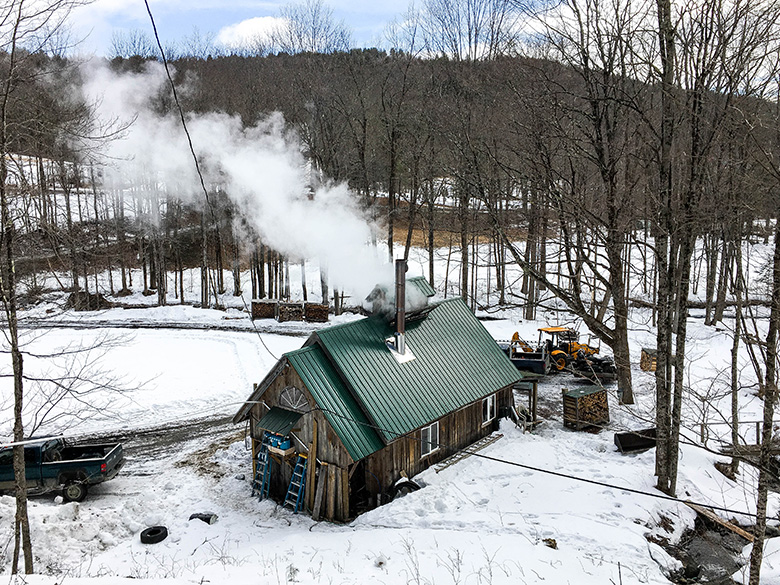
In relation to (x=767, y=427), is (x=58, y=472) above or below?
below

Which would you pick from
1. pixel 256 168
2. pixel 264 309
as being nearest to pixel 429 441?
pixel 256 168

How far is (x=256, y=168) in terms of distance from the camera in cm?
2430

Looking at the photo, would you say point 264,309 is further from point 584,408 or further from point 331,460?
point 331,460

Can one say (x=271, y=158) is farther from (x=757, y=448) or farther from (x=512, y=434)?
(x=757, y=448)

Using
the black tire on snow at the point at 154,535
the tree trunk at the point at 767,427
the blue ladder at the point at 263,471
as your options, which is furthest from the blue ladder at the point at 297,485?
the tree trunk at the point at 767,427

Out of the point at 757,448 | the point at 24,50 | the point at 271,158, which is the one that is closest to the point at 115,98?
the point at 271,158

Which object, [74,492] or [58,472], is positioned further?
[58,472]

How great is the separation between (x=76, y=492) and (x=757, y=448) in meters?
15.6

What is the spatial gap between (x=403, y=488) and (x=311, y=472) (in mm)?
2436

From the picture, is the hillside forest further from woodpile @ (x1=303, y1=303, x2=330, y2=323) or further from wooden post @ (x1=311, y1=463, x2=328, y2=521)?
wooden post @ (x1=311, y1=463, x2=328, y2=521)

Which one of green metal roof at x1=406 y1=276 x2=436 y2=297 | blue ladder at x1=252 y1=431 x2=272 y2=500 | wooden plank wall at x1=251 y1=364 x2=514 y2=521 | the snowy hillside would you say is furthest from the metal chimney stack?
blue ladder at x1=252 y1=431 x2=272 y2=500

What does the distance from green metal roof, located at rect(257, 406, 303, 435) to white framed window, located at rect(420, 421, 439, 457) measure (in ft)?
12.0

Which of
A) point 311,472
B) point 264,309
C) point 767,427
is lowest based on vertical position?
point 311,472

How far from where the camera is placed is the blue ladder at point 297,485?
13961 millimetres
